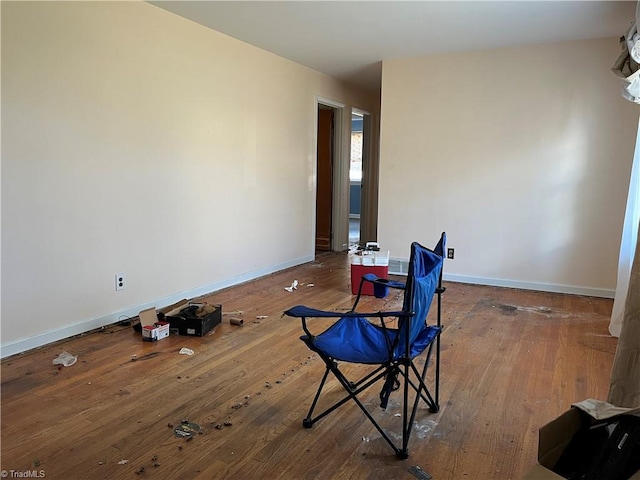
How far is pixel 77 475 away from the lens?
1.83 meters

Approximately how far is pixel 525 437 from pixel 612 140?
3417 millimetres

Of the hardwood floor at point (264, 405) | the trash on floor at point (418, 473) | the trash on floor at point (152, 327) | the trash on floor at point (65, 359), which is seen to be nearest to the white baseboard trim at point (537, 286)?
the hardwood floor at point (264, 405)

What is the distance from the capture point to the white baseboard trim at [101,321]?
2968 millimetres

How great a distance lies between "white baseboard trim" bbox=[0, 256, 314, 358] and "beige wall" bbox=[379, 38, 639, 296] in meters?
1.97

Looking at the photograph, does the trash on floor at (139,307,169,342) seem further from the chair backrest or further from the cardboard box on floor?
the cardboard box on floor

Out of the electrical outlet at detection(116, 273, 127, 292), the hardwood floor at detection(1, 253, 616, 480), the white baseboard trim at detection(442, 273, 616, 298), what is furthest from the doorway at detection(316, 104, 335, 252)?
the electrical outlet at detection(116, 273, 127, 292)

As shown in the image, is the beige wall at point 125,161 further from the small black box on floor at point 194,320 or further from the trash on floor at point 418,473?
the trash on floor at point 418,473

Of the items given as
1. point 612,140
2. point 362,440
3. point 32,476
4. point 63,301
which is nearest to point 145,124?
point 63,301

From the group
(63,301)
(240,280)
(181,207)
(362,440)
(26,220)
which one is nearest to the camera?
(362,440)

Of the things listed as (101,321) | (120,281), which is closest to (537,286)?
(120,281)

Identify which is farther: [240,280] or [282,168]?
[282,168]

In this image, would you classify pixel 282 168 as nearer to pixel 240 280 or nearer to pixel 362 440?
pixel 240 280

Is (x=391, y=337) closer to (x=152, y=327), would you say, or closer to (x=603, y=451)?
(x=603, y=451)

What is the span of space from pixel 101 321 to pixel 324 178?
4.10 m
